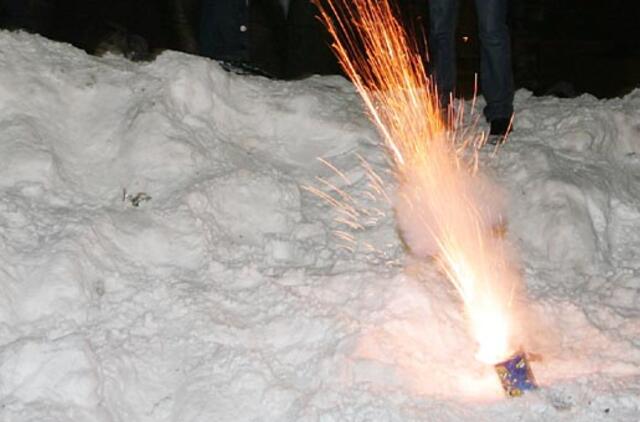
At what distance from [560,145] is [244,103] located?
2293 mm

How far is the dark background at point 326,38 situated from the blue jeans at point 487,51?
1723 mm

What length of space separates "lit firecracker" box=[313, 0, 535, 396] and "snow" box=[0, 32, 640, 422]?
0.11 m

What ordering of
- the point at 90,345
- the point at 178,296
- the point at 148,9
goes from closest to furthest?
the point at 90,345
the point at 178,296
the point at 148,9

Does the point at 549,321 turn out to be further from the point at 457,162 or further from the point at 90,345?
the point at 90,345

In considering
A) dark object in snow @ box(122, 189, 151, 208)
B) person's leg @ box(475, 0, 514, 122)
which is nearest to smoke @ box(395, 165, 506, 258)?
person's leg @ box(475, 0, 514, 122)

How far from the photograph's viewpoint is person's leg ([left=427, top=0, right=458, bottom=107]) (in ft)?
21.0

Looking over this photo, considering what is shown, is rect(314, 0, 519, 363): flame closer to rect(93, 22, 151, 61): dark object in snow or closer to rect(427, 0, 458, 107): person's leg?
rect(427, 0, 458, 107): person's leg

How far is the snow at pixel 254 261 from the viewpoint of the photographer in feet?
13.7

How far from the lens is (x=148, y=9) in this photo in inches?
334

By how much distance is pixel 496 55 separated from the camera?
629 centimetres

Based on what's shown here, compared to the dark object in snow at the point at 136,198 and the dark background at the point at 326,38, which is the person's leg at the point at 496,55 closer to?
the dark background at the point at 326,38

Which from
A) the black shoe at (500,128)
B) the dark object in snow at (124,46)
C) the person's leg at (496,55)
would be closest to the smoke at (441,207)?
the black shoe at (500,128)

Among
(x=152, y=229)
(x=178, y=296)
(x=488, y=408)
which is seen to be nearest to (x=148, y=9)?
(x=152, y=229)

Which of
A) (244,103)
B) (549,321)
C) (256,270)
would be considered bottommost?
(549,321)
